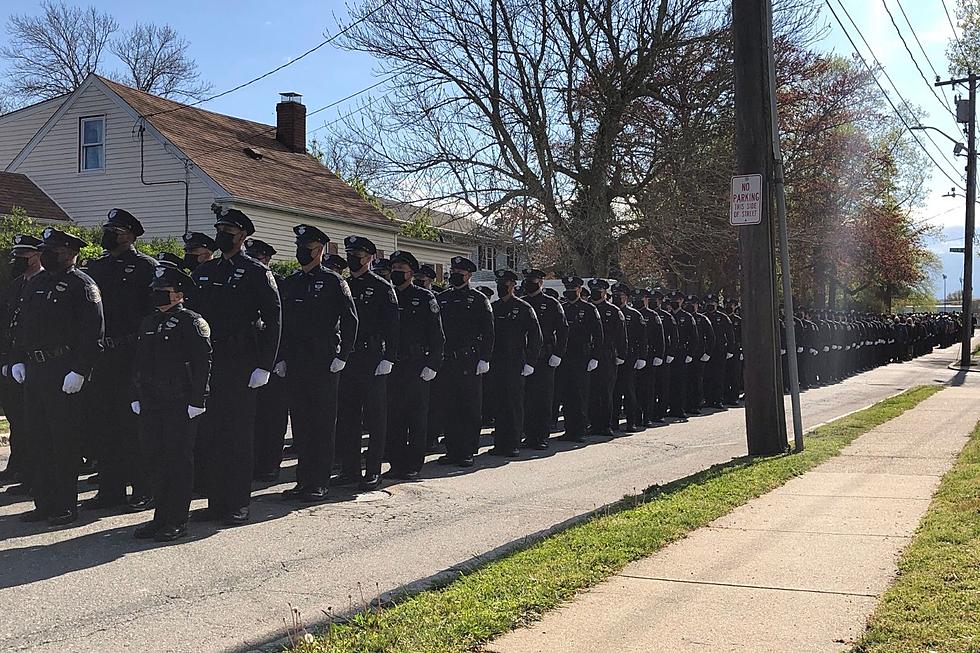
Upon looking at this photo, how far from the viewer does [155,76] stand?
4834 centimetres

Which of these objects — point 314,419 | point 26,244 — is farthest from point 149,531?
point 26,244

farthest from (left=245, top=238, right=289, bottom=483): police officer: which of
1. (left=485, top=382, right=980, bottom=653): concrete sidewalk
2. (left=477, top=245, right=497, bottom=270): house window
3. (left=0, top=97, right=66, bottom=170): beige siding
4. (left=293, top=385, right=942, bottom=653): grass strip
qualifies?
(left=0, top=97, right=66, bottom=170): beige siding

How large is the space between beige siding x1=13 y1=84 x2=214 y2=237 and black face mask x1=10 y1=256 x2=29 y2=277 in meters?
14.7

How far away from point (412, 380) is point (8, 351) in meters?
3.45

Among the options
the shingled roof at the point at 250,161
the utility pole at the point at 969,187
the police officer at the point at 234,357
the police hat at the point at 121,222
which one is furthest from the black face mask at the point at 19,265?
the utility pole at the point at 969,187

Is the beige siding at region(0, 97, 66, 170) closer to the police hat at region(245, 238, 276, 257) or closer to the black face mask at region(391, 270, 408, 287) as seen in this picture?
the black face mask at region(391, 270, 408, 287)

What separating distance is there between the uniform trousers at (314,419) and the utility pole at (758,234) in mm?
4929

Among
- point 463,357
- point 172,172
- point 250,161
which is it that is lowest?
point 463,357

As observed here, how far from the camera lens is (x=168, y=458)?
7.02 m

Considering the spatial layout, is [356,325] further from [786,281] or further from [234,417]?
[786,281]

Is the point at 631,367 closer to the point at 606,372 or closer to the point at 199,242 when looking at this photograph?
the point at 606,372

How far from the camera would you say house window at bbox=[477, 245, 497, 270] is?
30.4 m

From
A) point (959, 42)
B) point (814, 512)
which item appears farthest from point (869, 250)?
point (814, 512)

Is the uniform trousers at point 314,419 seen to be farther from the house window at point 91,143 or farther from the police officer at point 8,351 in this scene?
the house window at point 91,143
